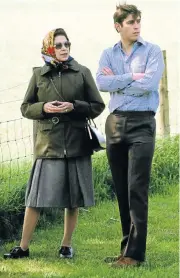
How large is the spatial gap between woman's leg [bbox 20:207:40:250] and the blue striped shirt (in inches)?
45.9

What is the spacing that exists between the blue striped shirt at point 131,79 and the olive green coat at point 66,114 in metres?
0.36

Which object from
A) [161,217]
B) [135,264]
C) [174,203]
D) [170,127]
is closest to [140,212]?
[135,264]

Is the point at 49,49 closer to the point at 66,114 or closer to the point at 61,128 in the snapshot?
the point at 66,114

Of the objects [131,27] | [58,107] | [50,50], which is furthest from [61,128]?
[131,27]

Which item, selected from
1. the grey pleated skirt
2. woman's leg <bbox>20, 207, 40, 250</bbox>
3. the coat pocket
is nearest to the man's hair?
the coat pocket

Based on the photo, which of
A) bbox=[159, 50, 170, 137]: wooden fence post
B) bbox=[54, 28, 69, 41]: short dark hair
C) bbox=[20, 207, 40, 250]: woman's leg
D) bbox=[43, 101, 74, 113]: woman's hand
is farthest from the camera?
bbox=[159, 50, 170, 137]: wooden fence post

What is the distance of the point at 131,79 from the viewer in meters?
6.66

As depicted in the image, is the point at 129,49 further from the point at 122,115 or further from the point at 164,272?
the point at 164,272

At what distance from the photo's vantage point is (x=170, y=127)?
12367 mm

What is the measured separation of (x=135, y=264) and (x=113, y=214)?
7.96 ft

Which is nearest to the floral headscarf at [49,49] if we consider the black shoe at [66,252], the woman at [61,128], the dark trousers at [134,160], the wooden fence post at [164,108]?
the woman at [61,128]

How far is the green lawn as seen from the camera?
21.9 ft

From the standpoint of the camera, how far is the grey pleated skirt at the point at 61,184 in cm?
714

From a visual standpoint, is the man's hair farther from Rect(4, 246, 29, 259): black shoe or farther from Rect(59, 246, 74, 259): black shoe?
Rect(4, 246, 29, 259): black shoe
